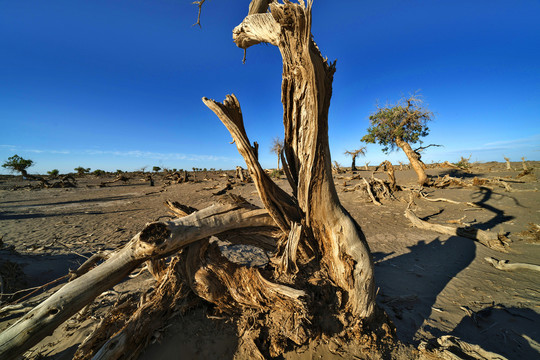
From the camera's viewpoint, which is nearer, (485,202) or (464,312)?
(464,312)

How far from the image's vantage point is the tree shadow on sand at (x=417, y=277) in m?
3.06

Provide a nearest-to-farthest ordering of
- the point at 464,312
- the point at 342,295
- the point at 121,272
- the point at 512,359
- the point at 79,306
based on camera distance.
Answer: the point at 79,306
the point at 121,272
the point at 512,359
the point at 342,295
the point at 464,312

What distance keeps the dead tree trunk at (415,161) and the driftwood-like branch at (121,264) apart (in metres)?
13.8

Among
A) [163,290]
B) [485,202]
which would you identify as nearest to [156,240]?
[163,290]

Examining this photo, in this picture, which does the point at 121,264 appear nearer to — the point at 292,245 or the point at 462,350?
the point at 292,245

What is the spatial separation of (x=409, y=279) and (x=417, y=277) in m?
0.24

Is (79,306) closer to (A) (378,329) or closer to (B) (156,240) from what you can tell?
(B) (156,240)

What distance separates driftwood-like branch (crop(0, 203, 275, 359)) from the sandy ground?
0.28 meters

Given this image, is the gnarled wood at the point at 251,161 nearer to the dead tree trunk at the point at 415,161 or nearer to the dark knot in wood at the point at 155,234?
the dark knot in wood at the point at 155,234

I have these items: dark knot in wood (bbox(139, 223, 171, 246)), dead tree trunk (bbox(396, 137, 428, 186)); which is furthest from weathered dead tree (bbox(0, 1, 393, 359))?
dead tree trunk (bbox(396, 137, 428, 186))

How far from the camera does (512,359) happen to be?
7.63 ft

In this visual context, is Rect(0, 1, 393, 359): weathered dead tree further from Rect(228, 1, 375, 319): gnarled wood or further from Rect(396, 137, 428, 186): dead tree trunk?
Rect(396, 137, 428, 186): dead tree trunk

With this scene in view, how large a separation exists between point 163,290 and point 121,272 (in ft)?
2.52

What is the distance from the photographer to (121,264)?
6.30ft
